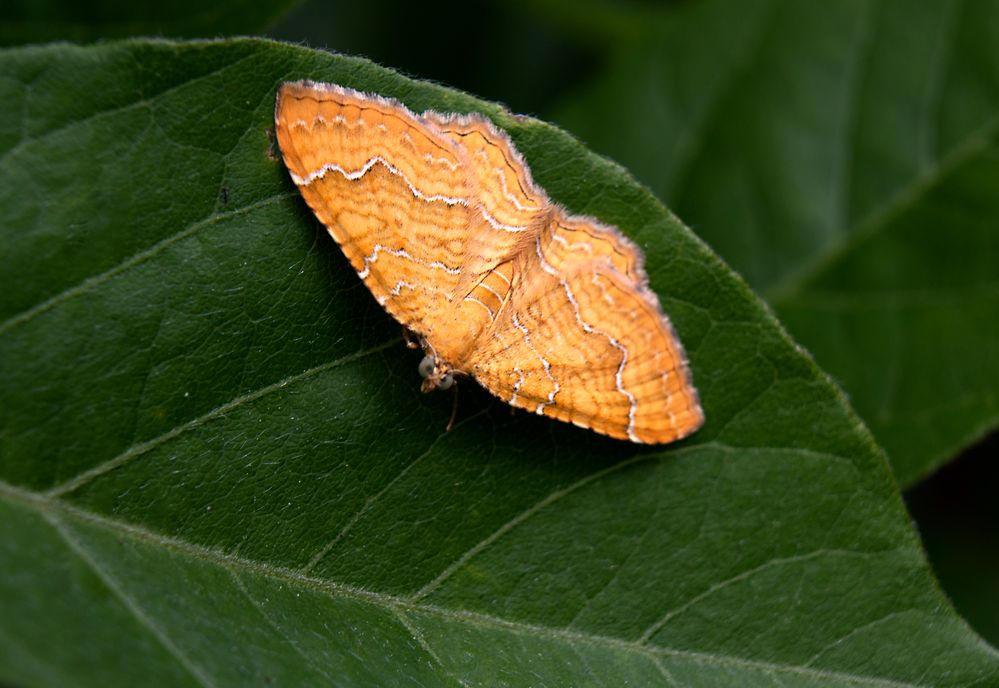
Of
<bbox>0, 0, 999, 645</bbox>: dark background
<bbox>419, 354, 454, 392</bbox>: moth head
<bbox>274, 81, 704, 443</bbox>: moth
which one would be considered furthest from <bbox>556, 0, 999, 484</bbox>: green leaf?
<bbox>419, 354, 454, 392</bbox>: moth head

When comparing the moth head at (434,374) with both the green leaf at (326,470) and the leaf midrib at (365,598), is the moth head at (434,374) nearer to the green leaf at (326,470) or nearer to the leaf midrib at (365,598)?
the green leaf at (326,470)

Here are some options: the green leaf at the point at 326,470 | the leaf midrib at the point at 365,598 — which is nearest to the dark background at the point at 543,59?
the green leaf at the point at 326,470

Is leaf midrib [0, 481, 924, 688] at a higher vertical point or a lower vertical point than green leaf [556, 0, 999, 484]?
lower

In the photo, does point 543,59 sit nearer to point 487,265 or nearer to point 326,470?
point 487,265

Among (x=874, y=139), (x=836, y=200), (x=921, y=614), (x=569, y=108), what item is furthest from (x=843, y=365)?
(x=569, y=108)

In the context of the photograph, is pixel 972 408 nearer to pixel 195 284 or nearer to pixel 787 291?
pixel 787 291

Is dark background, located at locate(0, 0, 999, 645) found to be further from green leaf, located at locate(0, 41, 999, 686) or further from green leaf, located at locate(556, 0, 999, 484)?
green leaf, located at locate(0, 41, 999, 686)
